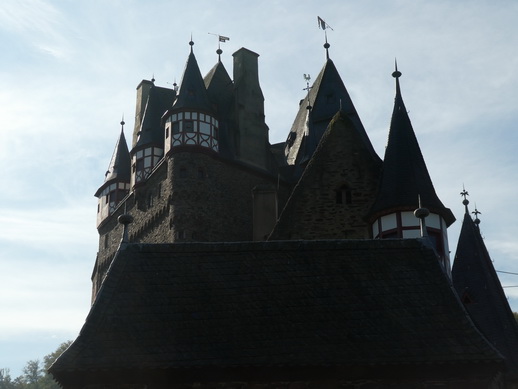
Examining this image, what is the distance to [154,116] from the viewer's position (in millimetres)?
49000

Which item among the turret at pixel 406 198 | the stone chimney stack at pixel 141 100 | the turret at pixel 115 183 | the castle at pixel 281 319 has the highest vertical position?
the stone chimney stack at pixel 141 100

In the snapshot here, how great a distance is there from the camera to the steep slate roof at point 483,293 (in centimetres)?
2936

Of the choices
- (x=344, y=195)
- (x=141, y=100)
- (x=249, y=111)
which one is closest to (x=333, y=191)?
(x=344, y=195)

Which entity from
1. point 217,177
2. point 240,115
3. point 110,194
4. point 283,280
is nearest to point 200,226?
point 217,177

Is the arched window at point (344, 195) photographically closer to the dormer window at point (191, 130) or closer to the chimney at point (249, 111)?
the dormer window at point (191, 130)

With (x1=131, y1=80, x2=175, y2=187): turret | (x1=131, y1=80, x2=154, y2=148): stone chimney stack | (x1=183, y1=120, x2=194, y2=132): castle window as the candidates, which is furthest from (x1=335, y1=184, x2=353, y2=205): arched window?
(x1=131, y1=80, x2=154, y2=148): stone chimney stack

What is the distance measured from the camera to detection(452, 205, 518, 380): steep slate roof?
29.4 metres

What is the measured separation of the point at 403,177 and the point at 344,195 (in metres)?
2.13

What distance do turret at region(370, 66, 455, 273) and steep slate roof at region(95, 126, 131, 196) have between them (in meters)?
24.1

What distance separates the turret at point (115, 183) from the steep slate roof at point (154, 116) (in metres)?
4.87

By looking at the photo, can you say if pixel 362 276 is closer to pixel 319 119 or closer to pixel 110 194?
pixel 319 119

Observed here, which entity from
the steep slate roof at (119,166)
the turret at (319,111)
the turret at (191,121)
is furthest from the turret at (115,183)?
the turret at (319,111)

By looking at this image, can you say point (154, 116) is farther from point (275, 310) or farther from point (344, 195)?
point (275, 310)

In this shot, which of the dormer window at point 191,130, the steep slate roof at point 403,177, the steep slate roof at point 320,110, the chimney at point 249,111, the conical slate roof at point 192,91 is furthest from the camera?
the chimney at point 249,111
